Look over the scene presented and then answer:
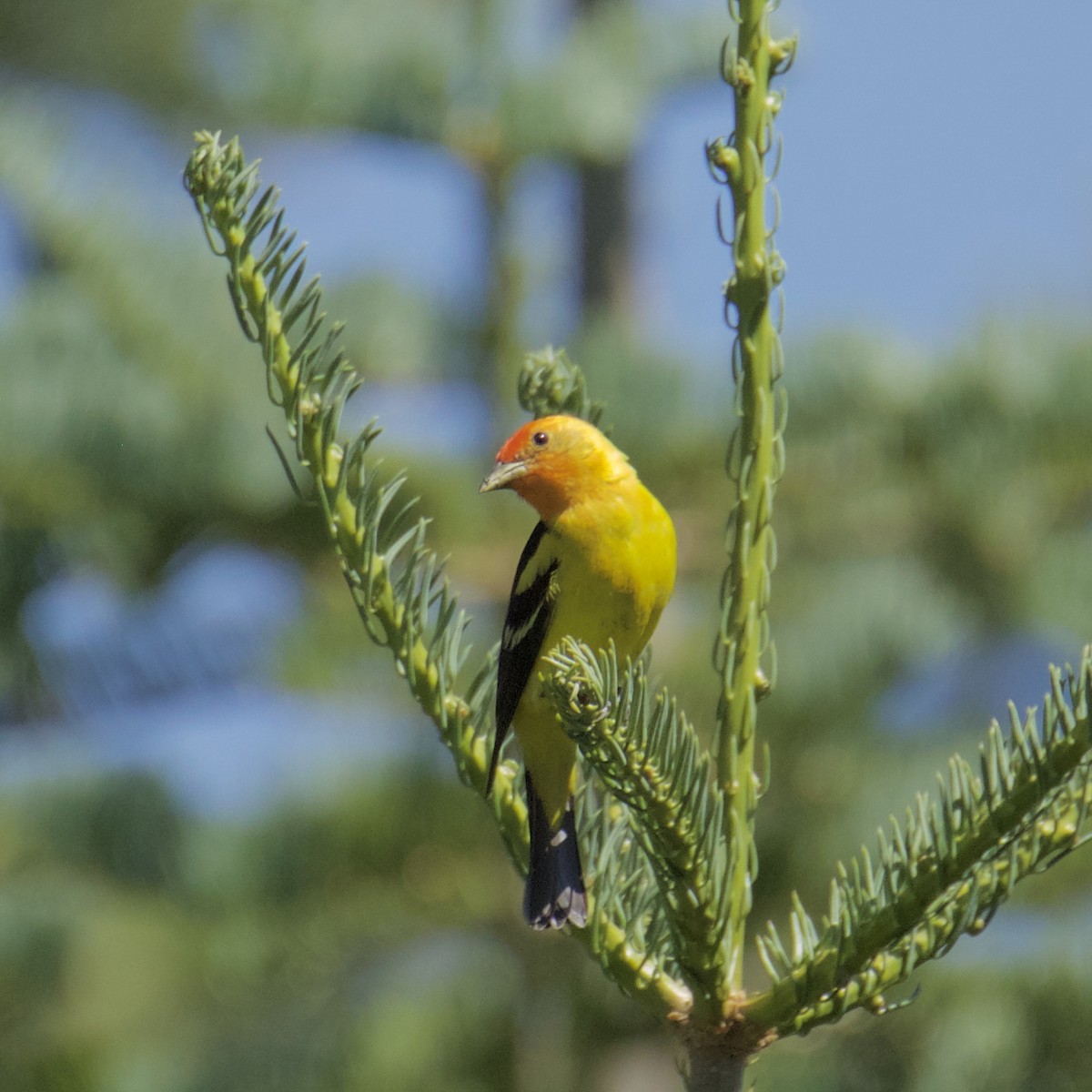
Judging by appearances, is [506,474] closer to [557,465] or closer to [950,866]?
[557,465]

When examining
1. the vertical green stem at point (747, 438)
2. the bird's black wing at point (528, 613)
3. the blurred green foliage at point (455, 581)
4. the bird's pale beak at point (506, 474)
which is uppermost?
the vertical green stem at point (747, 438)

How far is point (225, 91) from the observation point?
139 inches

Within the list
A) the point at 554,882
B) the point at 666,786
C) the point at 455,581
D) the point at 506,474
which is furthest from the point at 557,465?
the point at 455,581

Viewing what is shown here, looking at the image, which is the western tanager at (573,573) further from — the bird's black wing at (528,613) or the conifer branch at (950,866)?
the conifer branch at (950,866)

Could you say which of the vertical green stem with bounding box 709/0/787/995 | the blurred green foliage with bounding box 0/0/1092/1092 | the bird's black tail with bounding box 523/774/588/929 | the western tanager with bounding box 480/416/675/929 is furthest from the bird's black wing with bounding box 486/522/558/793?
the blurred green foliage with bounding box 0/0/1092/1092

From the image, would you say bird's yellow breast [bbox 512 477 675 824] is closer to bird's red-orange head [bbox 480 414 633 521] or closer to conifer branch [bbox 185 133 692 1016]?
bird's red-orange head [bbox 480 414 633 521]

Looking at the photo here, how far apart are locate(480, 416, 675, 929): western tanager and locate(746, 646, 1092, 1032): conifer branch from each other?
38 cm

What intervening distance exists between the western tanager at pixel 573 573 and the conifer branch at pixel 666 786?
0.36 metres

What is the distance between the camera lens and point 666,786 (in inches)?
33.3

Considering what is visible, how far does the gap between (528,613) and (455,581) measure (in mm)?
2244

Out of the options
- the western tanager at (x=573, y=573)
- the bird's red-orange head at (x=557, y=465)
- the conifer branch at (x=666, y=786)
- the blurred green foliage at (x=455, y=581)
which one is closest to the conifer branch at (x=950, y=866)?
the conifer branch at (x=666, y=786)

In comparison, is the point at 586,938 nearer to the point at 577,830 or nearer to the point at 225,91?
the point at 577,830

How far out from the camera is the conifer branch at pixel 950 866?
83 cm

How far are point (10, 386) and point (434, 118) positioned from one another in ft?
3.64
